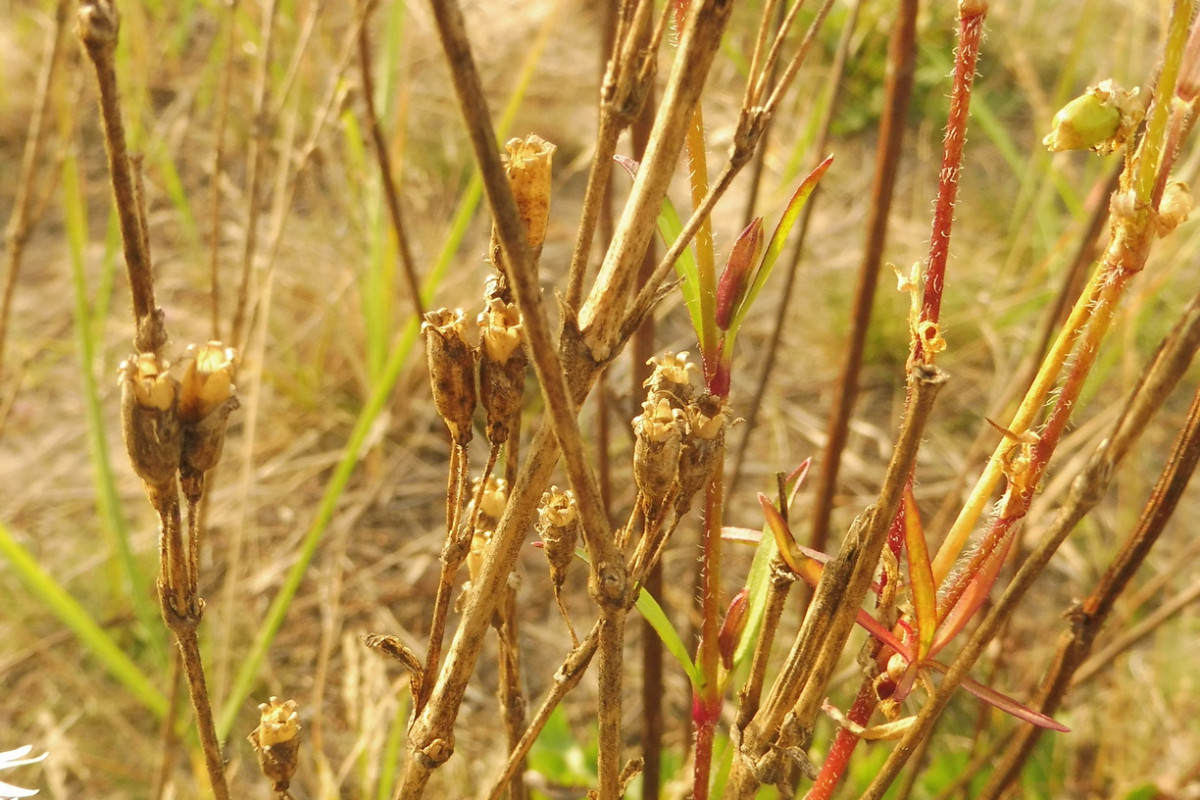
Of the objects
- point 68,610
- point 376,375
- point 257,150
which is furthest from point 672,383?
point 376,375

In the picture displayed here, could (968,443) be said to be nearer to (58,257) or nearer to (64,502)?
(64,502)

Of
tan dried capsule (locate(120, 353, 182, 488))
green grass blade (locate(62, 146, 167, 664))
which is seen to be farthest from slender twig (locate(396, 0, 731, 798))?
green grass blade (locate(62, 146, 167, 664))

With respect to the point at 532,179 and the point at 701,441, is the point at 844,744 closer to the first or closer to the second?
the point at 701,441

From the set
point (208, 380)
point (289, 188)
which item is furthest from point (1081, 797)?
point (208, 380)

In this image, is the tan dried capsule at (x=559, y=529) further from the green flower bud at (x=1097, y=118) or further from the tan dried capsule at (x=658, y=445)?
the green flower bud at (x=1097, y=118)

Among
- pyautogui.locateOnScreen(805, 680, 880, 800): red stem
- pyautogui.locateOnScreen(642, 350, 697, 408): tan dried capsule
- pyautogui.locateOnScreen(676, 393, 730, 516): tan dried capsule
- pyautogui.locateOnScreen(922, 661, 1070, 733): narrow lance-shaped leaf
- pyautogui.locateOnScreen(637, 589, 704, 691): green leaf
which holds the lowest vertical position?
pyautogui.locateOnScreen(805, 680, 880, 800): red stem

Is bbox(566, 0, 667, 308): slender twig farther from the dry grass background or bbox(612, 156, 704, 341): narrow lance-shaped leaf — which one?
the dry grass background
